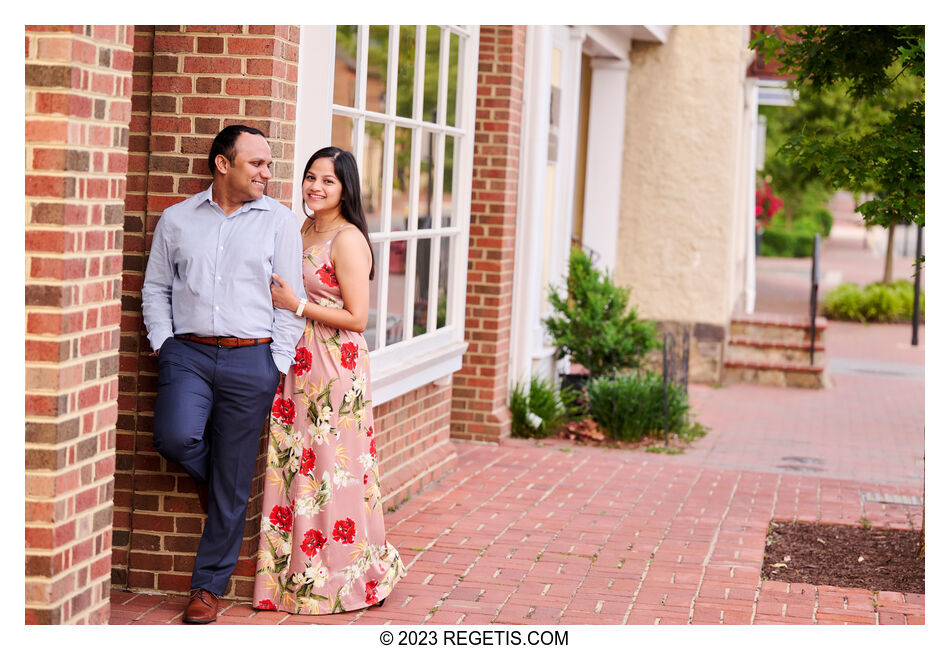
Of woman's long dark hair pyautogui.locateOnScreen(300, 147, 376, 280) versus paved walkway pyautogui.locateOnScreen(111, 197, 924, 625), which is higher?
woman's long dark hair pyautogui.locateOnScreen(300, 147, 376, 280)

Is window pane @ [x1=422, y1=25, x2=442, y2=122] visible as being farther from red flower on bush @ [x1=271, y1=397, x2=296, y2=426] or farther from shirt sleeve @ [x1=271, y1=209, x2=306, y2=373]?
red flower on bush @ [x1=271, y1=397, x2=296, y2=426]

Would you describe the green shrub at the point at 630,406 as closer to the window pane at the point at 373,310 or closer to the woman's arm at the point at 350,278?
the window pane at the point at 373,310

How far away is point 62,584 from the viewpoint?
3.89m

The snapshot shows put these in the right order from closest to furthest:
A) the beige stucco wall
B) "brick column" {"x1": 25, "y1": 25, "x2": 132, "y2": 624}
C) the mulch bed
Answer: "brick column" {"x1": 25, "y1": 25, "x2": 132, "y2": 624}
the mulch bed
the beige stucco wall

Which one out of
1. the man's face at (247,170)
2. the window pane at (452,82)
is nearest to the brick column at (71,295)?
the man's face at (247,170)

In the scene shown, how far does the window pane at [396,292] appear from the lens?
6848mm

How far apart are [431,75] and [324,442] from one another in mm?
2888

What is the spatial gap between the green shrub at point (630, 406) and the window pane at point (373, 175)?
3.41 metres

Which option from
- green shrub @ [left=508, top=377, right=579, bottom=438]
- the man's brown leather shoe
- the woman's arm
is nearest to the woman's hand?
the woman's arm

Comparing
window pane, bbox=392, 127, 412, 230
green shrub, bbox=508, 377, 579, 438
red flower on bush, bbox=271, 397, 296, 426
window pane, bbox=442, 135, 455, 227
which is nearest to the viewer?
red flower on bush, bbox=271, 397, 296, 426

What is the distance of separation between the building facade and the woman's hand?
16.7 inches

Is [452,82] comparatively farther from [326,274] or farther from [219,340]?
[219,340]

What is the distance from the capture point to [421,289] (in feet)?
24.2

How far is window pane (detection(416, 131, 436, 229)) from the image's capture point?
7.18 meters
